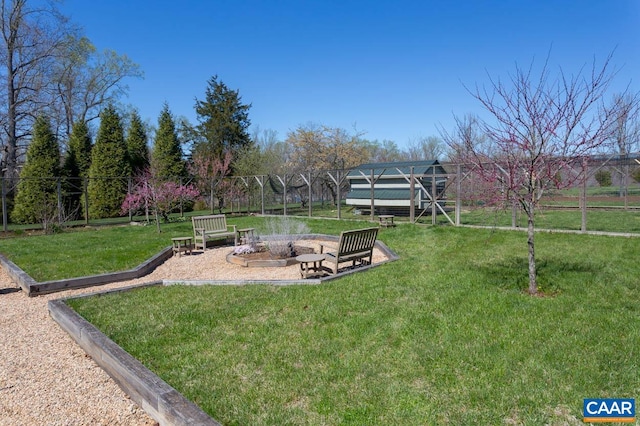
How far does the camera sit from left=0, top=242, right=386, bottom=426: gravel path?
316cm

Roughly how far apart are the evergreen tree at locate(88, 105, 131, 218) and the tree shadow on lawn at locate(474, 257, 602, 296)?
65.7ft

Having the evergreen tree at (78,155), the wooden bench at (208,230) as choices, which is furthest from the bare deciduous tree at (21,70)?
the wooden bench at (208,230)

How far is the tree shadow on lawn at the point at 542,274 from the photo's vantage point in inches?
233

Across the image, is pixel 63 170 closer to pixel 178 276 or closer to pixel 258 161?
pixel 258 161

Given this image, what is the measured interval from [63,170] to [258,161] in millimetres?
11090

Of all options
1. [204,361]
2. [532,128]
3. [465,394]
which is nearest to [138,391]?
[204,361]

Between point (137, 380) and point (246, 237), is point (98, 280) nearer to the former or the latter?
point (246, 237)

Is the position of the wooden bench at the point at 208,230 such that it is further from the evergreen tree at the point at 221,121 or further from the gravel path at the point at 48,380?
the evergreen tree at the point at 221,121

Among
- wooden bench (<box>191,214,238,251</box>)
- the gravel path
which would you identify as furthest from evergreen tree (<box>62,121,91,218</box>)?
the gravel path

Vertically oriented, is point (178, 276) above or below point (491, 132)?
below

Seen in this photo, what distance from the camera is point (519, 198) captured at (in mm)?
5594

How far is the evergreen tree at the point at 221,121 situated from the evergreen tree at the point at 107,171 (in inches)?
318

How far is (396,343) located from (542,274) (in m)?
3.87

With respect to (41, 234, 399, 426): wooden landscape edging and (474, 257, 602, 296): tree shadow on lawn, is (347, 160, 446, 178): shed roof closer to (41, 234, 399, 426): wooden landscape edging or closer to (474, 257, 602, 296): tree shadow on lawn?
(474, 257, 602, 296): tree shadow on lawn
